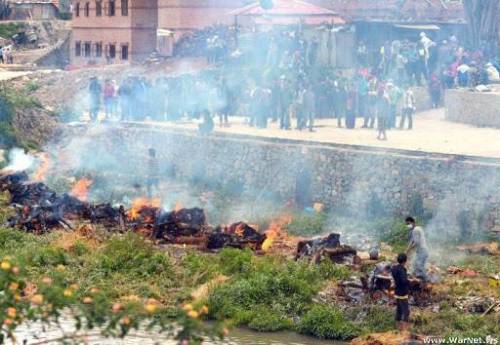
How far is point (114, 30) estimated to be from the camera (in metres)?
49.5

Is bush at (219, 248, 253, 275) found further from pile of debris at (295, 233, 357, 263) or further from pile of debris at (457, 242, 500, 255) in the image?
pile of debris at (457, 242, 500, 255)

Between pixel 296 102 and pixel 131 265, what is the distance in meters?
11.5

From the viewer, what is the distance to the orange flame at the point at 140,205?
81.1ft

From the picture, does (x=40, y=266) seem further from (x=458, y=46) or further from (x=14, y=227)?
(x=458, y=46)

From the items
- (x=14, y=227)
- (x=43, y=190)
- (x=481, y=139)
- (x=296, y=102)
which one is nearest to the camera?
Result: (x=14, y=227)

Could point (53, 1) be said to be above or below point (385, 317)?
above

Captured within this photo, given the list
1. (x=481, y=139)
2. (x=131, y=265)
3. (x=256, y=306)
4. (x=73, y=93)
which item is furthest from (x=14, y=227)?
(x=73, y=93)

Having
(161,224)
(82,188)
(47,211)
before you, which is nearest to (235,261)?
(161,224)

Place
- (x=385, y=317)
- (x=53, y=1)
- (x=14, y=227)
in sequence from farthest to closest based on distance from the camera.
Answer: (x=53, y=1) < (x=14, y=227) < (x=385, y=317)

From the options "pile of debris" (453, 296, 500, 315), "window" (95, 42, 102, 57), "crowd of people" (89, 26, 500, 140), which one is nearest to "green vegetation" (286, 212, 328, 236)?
A: "crowd of people" (89, 26, 500, 140)

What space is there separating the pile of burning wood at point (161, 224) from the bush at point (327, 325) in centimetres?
267

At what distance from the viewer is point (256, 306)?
1906cm

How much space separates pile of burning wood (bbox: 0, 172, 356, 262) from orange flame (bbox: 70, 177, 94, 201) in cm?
232

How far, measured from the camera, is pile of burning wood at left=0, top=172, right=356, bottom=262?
858 inches
